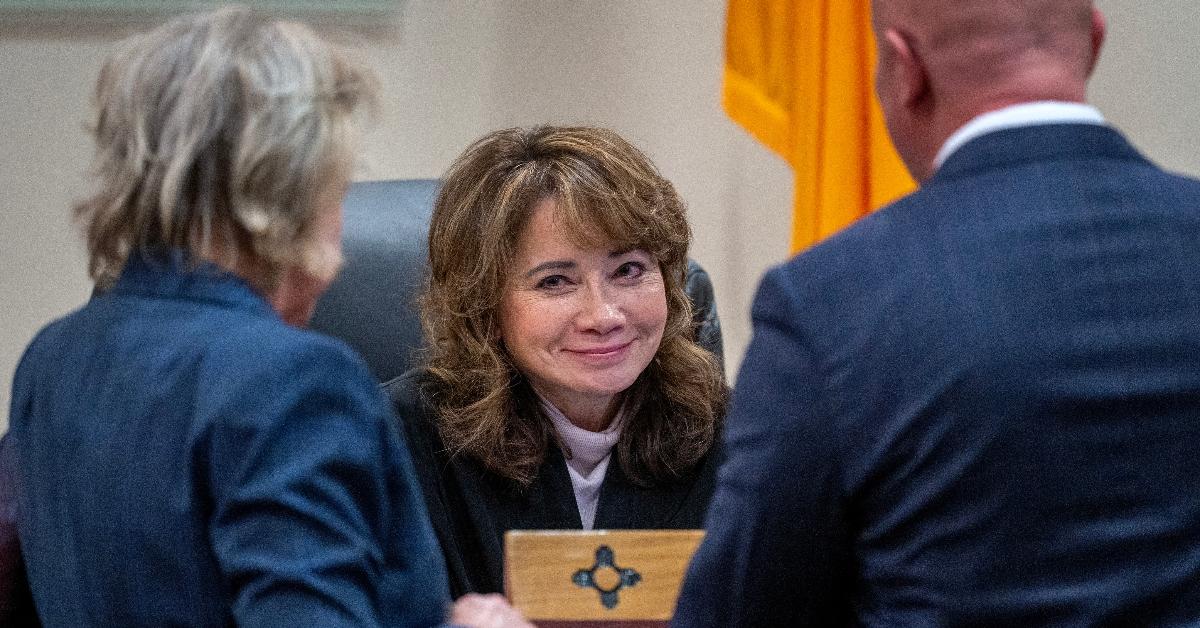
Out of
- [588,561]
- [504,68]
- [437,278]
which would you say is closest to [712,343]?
[437,278]

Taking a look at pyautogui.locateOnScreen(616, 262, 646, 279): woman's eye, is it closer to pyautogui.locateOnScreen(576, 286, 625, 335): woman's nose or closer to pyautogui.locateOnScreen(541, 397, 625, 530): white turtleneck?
pyautogui.locateOnScreen(576, 286, 625, 335): woman's nose

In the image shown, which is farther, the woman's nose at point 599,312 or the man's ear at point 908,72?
the woman's nose at point 599,312

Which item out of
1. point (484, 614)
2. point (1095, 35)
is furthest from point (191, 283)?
point (1095, 35)

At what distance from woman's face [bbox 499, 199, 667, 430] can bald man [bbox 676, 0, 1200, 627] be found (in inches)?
40.0

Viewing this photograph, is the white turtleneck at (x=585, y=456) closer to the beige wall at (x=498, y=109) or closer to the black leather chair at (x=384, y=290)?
the black leather chair at (x=384, y=290)

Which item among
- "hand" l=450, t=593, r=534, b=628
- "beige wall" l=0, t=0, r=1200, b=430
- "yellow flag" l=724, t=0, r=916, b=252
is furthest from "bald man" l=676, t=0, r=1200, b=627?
"beige wall" l=0, t=0, r=1200, b=430

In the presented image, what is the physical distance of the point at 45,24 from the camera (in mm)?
3527

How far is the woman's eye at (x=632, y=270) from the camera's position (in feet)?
7.53

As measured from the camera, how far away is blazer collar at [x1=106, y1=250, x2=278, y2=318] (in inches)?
46.7

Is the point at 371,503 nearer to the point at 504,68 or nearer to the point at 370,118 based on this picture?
the point at 370,118

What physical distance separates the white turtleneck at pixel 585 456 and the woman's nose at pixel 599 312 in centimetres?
17

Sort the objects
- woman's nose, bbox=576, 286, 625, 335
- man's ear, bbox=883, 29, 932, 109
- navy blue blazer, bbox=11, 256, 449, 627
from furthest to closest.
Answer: woman's nose, bbox=576, 286, 625, 335, man's ear, bbox=883, 29, 932, 109, navy blue blazer, bbox=11, 256, 449, 627

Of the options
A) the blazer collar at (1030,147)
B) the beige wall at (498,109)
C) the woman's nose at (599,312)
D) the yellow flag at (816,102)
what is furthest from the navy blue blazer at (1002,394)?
the beige wall at (498,109)

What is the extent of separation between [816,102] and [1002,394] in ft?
6.96
